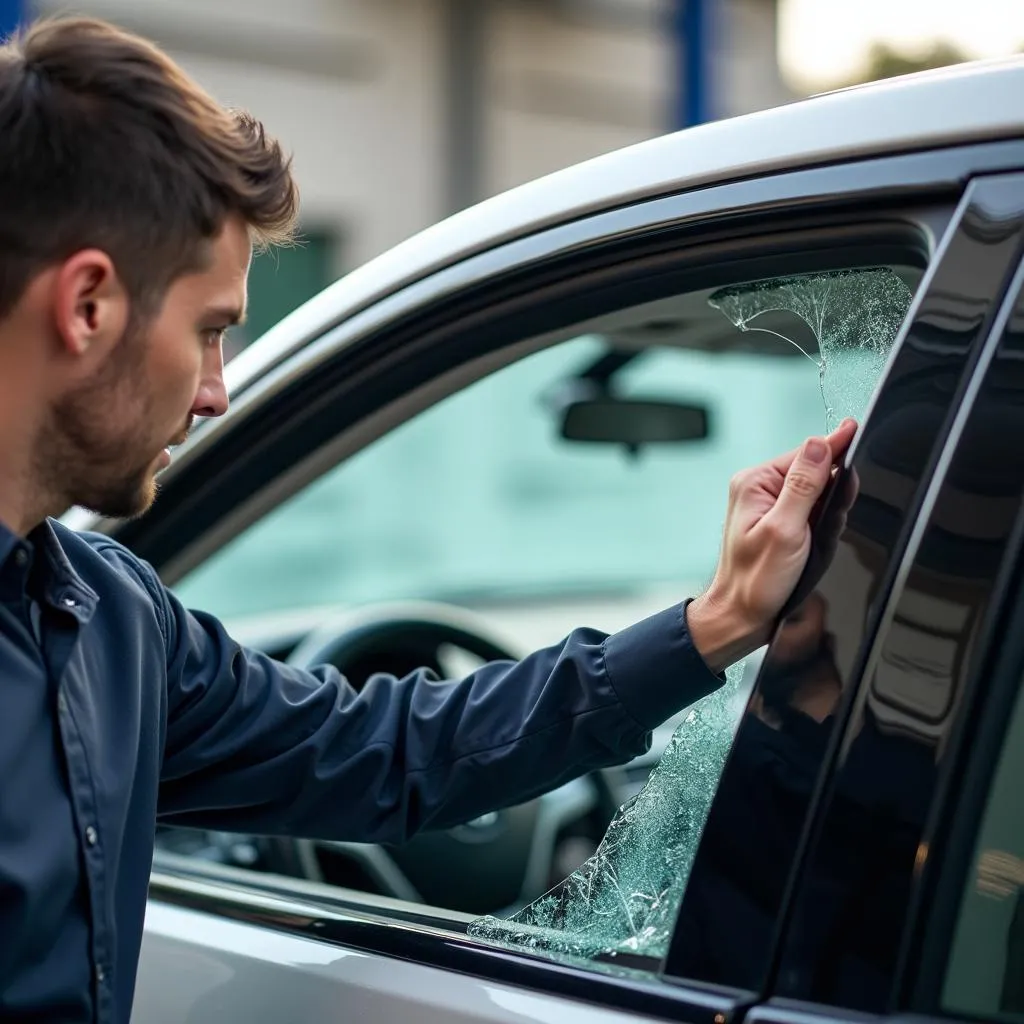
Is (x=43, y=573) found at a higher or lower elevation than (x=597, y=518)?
lower

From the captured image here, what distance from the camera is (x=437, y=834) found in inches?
97.3

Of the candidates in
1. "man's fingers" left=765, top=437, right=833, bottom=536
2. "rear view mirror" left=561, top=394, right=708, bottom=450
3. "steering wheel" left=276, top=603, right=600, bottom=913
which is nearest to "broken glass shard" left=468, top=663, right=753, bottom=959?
"man's fingers" left=765, top=437, right=833, bottom=536

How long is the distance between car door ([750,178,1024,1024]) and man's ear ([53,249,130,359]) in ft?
2.02

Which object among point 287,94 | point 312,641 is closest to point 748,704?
point 312,641

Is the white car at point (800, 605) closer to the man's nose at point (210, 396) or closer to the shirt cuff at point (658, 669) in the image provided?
the shirt cuff at point (658, 669)

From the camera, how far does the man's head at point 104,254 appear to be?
3.85ft

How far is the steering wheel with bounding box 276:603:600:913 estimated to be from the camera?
2.36 metres

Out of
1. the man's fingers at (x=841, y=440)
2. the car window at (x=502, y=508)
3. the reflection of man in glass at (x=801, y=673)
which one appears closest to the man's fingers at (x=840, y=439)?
the man's fingers at (x=841, y=440)

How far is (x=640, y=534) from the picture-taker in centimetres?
800

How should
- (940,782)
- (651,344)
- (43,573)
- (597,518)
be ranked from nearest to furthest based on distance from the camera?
(940,782)
(43,573)
(651,344)
(597,518)

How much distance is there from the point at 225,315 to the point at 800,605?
20.7 inches

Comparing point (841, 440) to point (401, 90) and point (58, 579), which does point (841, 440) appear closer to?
point (58, 579)

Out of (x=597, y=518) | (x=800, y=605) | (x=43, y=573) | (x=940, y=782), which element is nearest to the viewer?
(x=940, y=782)

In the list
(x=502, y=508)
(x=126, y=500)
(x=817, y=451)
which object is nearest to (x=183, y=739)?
(x=126, y=500)
